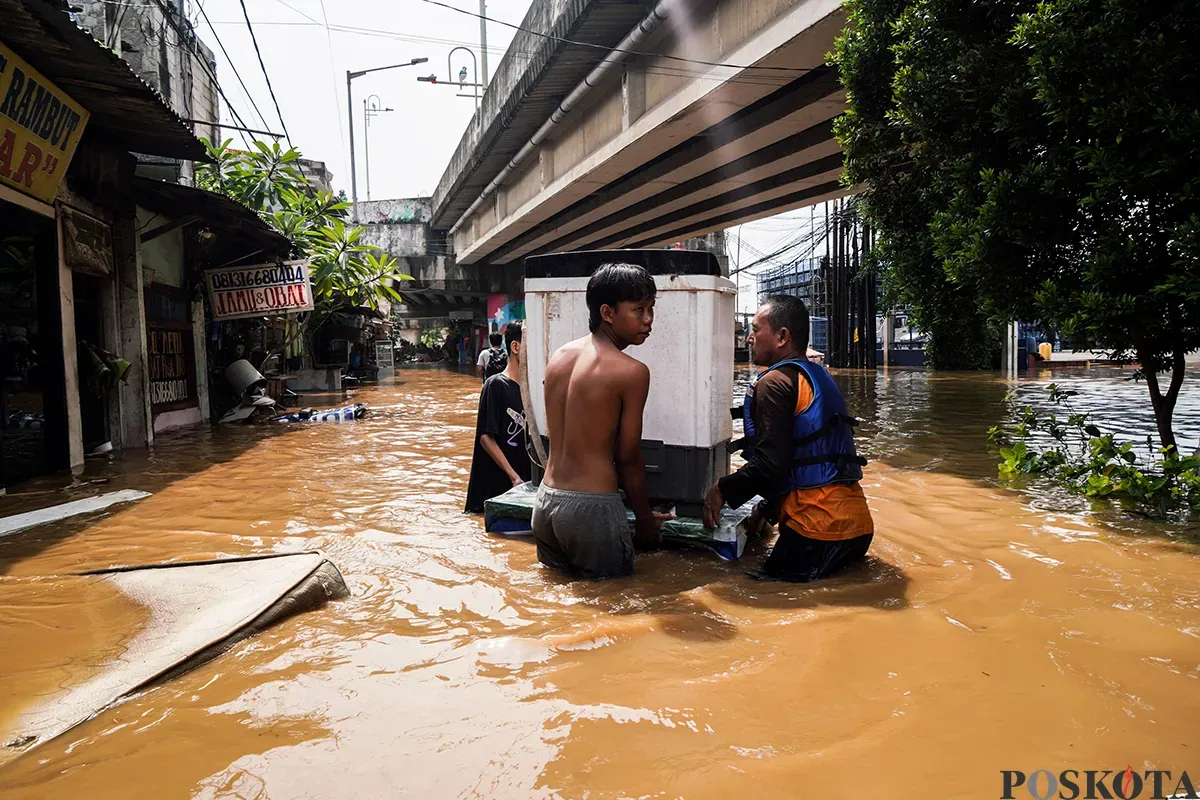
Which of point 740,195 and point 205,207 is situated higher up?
point 740,195

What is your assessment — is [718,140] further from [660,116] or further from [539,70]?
[539,70]

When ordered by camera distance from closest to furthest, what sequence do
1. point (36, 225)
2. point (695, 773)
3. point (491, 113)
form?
point (695, 773) → point (36, 225) → point (491, 113)

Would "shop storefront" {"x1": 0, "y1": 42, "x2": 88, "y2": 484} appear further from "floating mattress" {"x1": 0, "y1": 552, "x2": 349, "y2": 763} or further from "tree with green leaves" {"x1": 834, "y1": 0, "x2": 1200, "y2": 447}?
"tree with green leaves" {"x1": 834, "y1": 0, "x2": 1200, "y2": 447}

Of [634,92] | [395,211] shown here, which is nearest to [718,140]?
[634,92]

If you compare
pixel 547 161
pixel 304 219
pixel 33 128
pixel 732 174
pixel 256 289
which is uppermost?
pixel 547 161

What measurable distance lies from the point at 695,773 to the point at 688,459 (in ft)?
6.96

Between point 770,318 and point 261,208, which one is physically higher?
point 261,208

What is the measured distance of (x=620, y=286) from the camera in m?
3.43

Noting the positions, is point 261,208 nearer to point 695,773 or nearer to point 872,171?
point 872,171

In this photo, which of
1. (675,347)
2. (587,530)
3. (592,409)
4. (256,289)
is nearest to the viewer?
(592,409)

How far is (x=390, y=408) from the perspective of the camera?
14883mm

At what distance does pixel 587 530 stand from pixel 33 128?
20.5 ft

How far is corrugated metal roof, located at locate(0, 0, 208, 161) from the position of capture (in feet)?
17.6

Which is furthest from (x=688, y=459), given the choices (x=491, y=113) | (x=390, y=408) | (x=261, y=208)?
(x=491, y=113)
